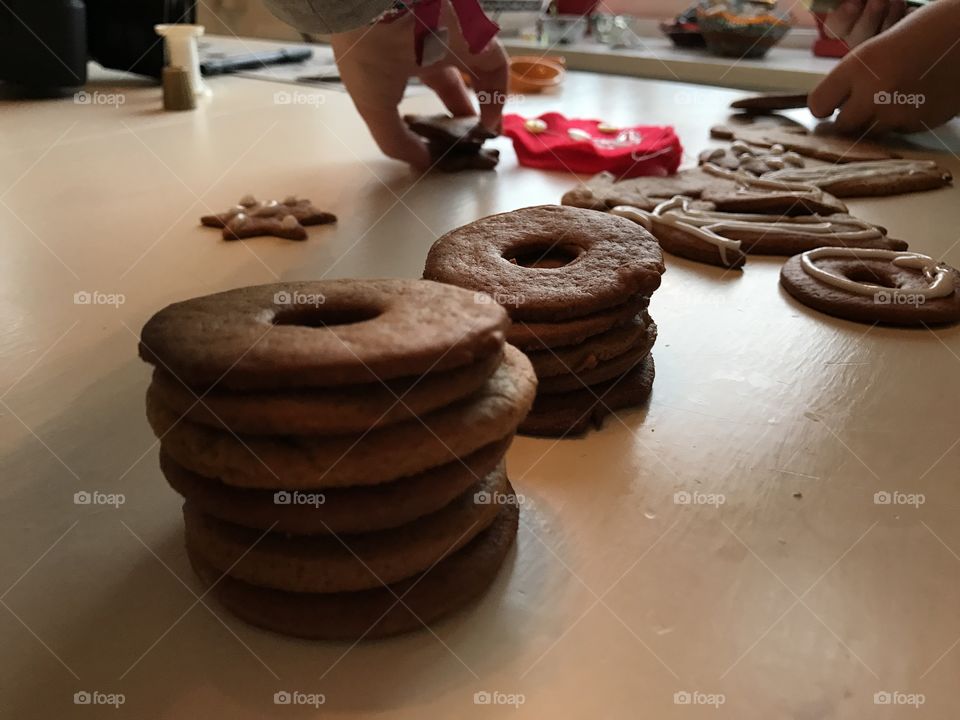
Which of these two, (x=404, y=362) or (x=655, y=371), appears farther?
(x=655, y=371)

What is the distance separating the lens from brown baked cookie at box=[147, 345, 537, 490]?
94cm

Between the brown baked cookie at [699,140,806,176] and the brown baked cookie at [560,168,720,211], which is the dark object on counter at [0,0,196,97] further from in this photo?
the brown baked cookie at [699,140,806,176]

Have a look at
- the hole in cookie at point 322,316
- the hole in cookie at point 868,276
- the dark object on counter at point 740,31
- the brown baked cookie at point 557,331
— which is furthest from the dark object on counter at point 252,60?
the hole in cookie at point 322,316

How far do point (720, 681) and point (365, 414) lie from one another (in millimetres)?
495

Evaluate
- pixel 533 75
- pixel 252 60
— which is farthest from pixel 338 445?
pixel 252 60

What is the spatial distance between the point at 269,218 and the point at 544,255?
0.96 m

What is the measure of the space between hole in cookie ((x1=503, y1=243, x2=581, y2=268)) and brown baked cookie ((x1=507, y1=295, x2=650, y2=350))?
0.68 feet

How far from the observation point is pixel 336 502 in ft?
3.20

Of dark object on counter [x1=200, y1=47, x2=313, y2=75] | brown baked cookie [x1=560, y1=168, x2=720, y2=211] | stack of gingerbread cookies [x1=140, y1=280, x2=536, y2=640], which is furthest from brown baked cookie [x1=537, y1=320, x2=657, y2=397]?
dark object on counter [x1=200, y1=47, x2=313, y2=75]

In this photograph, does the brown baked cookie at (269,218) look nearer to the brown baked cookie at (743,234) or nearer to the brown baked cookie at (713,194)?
the brown baked cookie at (713,194)

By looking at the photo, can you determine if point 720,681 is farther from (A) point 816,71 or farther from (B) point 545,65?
(A) point 816,71

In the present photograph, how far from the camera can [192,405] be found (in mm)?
967

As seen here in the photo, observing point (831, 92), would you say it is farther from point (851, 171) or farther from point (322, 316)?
point (322, 316)

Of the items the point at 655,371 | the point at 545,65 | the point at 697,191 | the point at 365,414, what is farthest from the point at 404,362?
the point at 545,65
